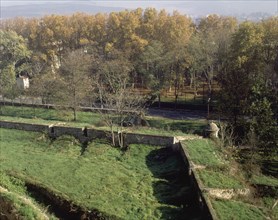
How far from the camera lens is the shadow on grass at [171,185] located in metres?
18.6

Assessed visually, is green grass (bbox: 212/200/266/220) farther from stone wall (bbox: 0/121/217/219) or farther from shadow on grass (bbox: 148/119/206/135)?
shadow on grass (bbox: 148/119/206/135)

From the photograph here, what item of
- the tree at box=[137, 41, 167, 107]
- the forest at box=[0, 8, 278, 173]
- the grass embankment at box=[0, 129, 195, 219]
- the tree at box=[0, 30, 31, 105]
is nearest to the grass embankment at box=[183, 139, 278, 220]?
the grass embankment at box=[0, 129, 195, 219]

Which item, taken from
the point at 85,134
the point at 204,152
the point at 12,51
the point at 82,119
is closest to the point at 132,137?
the point at 85,134

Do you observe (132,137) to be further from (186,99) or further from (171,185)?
(186,99)

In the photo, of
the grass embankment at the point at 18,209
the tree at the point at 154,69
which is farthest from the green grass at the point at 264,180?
the tree at the point at 154,69

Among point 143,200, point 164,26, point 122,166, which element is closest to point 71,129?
point 122,166

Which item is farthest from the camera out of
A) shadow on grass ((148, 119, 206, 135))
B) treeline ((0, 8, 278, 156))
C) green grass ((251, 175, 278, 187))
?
shadow on grass ((148, 119, 206, 135))

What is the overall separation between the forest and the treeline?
97mm

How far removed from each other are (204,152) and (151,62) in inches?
986

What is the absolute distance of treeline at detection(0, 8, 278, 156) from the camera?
32375 millimetres

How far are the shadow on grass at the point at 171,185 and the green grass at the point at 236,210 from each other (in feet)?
4.29

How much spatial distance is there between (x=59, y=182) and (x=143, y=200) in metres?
4.99

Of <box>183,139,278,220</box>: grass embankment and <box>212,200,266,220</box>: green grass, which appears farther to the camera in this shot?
<box>183,139,278,220</box>: grass embankment

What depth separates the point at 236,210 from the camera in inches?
686
